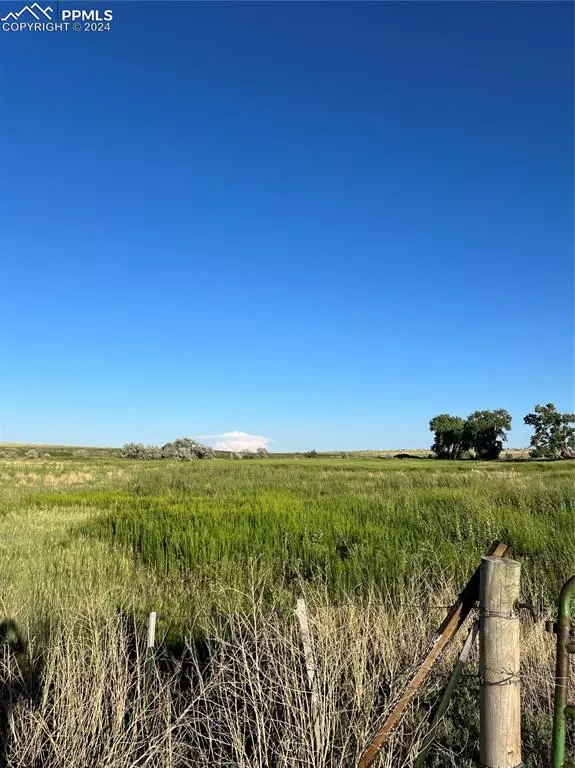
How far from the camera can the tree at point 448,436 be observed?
113125 millimetres

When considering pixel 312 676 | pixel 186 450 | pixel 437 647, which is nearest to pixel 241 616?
pixel 312 676

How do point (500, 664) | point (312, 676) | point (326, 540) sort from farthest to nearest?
point (326, 540)
point (312, 676)
point (500, 664)

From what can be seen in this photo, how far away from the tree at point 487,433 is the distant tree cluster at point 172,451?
54577mm

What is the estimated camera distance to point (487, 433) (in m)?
109

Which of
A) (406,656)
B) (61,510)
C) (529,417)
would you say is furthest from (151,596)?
(529,417)

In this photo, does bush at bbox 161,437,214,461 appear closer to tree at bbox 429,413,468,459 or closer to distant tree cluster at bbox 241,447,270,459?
distant tree cluster at bbox 241,447,270,459

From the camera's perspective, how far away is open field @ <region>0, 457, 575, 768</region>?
339 cm

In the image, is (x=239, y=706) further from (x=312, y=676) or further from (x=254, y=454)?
(x=254, y=454)

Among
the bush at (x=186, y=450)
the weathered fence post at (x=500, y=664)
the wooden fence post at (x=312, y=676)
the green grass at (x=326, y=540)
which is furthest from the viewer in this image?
the bush at (x=186, y=450)

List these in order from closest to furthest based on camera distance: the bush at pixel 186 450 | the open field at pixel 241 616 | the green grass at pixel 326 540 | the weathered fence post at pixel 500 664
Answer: the weathered fence post at pixel 500 664
the open field at pixel 241 616
the green grass at pixel 326 540
the bush at pixel 186 450

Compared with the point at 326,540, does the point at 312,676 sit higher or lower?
higher

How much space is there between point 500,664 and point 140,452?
9559 centimetres

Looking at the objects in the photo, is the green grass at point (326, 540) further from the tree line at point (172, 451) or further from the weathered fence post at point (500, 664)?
the tree line at point (172, 451)

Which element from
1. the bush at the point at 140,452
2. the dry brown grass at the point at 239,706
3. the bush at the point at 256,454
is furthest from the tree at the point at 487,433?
the dry brown grass at the point at 239,706
